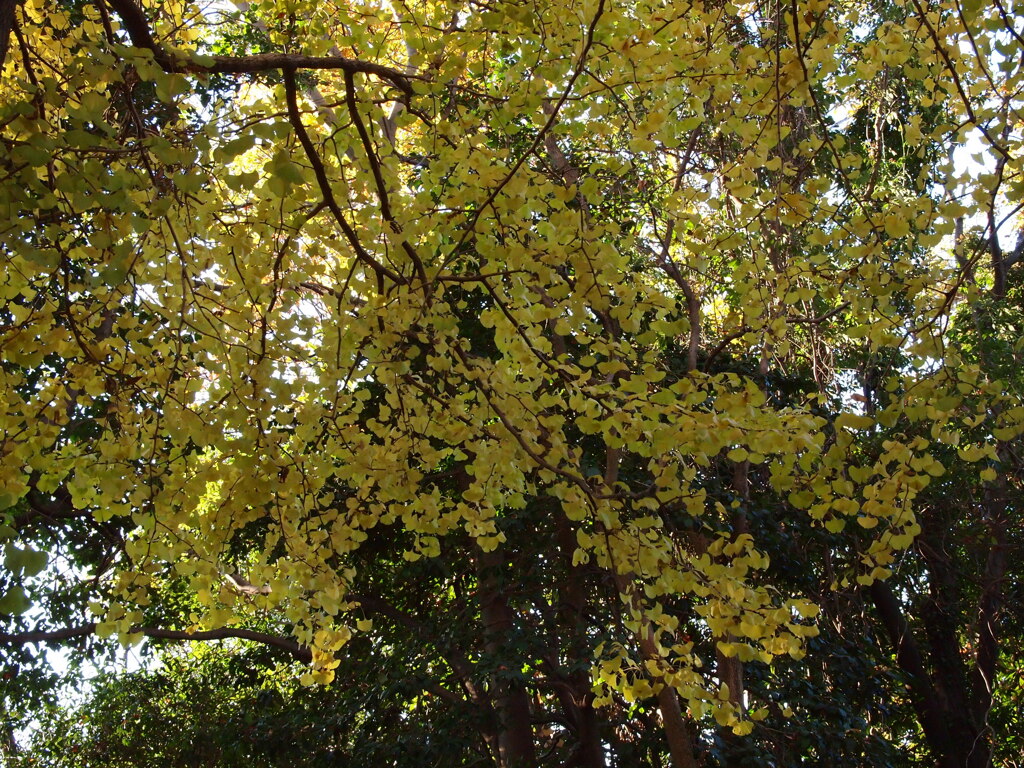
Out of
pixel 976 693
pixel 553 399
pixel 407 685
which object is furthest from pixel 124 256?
pixel 976 693

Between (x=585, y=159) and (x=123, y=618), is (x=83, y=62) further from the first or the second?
(x=585, y=159)

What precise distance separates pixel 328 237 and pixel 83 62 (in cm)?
86

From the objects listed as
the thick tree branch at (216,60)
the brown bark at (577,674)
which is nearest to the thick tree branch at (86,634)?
the brown bark at (577,674)

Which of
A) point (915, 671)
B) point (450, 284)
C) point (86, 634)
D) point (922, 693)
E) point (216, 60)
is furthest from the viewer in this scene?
point (915, 671)

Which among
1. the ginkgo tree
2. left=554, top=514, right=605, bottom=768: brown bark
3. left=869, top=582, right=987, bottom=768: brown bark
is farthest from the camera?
left=869, top=582, right=987, bottom=768: brown bark

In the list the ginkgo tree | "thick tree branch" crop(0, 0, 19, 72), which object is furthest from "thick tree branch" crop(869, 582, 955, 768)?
"thick tree branch" crop(0, 0, 19, 72)

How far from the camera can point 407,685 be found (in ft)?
14.6

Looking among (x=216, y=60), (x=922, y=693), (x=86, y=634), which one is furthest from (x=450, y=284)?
(x=922, y=693)

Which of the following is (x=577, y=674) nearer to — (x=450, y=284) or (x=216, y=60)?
(x=450, y=284)

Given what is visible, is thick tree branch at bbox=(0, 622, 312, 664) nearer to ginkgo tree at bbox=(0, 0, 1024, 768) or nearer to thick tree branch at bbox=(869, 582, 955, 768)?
ginkgo tree at bbox=(0, 0, 1024, 768)

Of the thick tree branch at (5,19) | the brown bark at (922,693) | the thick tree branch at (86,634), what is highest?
the thick tree branch at (86,634)

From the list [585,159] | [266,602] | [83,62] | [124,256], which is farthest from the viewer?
[585,159]

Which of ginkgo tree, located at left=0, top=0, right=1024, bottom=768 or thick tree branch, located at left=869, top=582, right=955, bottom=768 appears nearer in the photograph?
ginkgo tree, located at left=0, top=0, right=1024, bottom=768

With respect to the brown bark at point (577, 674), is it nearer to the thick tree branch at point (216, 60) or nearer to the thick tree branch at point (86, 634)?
the thick tree branch at point (86, 634)
